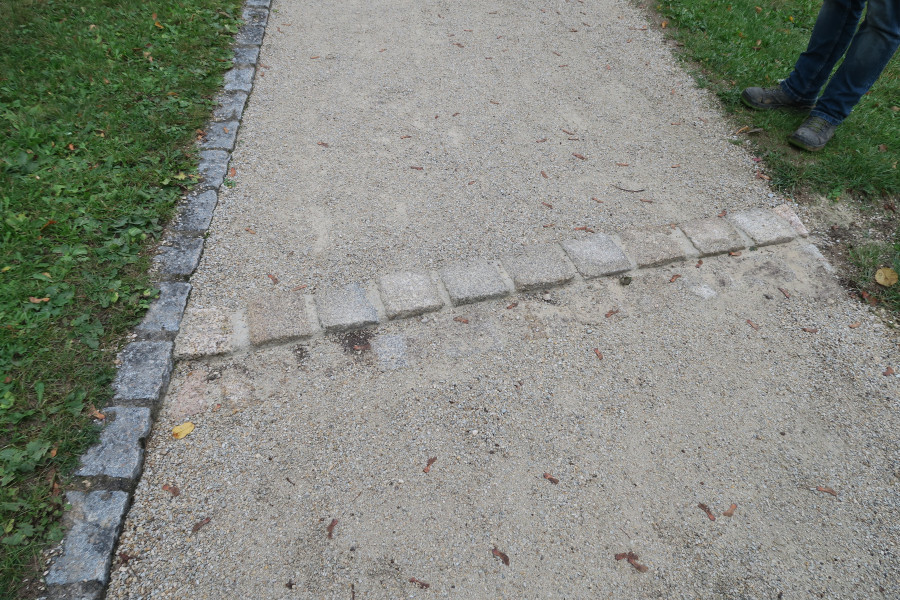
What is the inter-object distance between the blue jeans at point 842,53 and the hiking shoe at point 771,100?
0.13 ft

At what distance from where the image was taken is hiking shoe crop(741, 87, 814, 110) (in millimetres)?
4172

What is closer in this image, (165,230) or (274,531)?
(274,531)

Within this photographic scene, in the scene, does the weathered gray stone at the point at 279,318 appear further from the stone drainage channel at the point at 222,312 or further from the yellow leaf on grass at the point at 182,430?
the yellow leaf on grass at the point at 182,430

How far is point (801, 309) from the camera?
3049 millimetres

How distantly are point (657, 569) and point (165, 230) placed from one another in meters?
3.11

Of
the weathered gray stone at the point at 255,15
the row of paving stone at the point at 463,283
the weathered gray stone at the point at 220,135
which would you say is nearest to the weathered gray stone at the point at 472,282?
the row of paving stone at the point at 463,283

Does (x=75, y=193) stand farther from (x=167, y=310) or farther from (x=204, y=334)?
(x=204, y=334)

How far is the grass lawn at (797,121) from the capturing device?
3.43 meters

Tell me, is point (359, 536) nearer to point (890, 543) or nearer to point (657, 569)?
point (657, 569)

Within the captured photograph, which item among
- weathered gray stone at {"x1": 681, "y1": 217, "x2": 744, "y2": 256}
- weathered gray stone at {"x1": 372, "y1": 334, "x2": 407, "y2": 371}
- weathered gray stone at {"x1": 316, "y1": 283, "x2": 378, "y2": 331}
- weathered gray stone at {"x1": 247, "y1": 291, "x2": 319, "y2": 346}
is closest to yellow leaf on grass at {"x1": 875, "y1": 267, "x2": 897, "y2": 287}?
weathered gray stone at {"x1": 681, "y1": 217, "x2": 744, "y2": 256}

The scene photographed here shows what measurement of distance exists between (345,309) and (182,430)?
3.16 ft

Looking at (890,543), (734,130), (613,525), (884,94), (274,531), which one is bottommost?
(274,531)

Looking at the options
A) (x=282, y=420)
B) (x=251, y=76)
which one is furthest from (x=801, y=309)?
(x=251, y=76)

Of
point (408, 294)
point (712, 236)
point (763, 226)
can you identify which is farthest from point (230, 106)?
point (763, 226)
